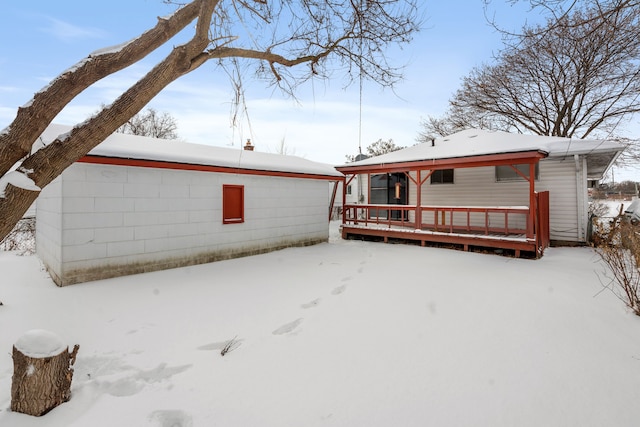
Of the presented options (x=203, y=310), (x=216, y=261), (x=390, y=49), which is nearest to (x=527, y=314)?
(x=203, y=310)

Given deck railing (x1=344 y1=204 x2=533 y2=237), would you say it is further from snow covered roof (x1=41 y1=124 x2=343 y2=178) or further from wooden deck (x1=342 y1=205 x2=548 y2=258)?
snow covered roof (x1=41 y1=124 x2=343 y2=178)

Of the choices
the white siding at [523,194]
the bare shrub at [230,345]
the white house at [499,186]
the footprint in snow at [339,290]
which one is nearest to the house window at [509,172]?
the white house at [499,186]

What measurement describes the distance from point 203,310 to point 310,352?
1.90 m

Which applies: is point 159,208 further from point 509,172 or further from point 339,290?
point 509,172

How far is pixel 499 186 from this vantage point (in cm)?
975

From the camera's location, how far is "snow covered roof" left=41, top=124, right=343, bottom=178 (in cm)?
567

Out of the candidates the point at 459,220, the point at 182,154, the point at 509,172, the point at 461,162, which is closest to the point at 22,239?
the point at 182,154

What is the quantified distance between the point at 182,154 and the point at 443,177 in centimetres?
844

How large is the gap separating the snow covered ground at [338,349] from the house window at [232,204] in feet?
6.53

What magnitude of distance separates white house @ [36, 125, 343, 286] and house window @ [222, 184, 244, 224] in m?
0.02

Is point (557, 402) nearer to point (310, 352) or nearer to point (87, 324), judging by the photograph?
point (310, 352)

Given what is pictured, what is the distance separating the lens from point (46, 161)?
260cm

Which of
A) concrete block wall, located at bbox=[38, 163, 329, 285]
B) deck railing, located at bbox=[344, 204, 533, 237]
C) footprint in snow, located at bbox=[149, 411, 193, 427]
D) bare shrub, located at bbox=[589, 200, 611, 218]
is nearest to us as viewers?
footprint in snow, located at bbox=[149, 411, 193, 427]

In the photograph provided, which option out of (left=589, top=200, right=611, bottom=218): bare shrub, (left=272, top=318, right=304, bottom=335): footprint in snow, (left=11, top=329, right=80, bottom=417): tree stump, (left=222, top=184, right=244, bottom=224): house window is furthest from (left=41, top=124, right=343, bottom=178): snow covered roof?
(left=589, top=200, right=611, bottom=218): bare shrub
